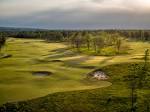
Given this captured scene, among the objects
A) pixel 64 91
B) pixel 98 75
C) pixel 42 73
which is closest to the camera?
pixel 64 91

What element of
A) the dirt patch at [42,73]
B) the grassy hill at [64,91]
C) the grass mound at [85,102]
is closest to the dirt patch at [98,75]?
the grassy hill at [64,91]

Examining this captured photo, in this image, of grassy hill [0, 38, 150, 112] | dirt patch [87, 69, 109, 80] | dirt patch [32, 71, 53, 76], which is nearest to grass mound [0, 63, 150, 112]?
grassy hill [0, 38, 150, 112]

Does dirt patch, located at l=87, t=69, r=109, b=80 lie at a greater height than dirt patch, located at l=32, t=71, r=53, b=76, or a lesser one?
lesser

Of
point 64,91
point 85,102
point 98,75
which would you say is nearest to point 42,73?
point 98,75

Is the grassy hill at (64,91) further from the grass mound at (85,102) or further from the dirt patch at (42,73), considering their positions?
the dirt patch at (42,73)

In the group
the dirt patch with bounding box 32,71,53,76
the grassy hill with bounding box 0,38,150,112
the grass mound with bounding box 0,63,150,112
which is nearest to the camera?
the grass mound with bounding box 0,63,150,112

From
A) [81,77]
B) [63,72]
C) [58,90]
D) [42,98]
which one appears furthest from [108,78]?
[42,98]

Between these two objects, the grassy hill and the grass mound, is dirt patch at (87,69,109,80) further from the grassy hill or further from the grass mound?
the grass mound

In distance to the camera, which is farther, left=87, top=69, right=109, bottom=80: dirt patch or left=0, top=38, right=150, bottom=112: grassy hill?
left=87, top=69, right=109, bottom=80: dirt patch

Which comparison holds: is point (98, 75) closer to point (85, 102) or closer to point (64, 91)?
point (64, 91)
